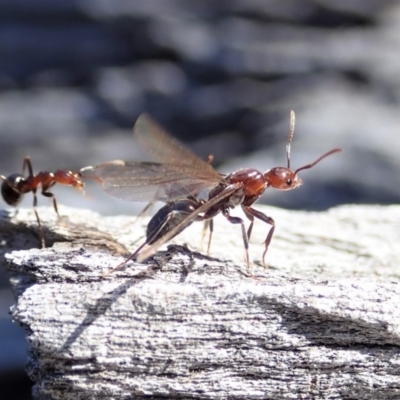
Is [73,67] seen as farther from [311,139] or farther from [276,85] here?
[311,139]

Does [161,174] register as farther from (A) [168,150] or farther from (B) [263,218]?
(B) [263,218]

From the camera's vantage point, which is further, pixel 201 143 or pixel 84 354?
pixel 201 143

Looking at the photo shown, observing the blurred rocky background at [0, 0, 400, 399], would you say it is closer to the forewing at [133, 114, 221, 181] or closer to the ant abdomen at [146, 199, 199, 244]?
the forewing at [133, 114, 221, 181]

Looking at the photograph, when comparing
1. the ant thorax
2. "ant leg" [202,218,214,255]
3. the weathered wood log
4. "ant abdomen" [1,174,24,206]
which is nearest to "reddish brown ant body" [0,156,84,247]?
"ant abdomen" [1,174,24,206]

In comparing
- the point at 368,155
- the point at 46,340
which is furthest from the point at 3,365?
the point at 368,155

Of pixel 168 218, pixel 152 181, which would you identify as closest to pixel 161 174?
Answer: pixel 152 181

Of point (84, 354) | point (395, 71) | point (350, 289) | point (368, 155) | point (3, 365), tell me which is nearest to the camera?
point (84, 354)

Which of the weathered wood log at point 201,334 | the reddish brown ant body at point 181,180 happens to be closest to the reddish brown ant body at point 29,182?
the reddish brown ant body at point 181,180
